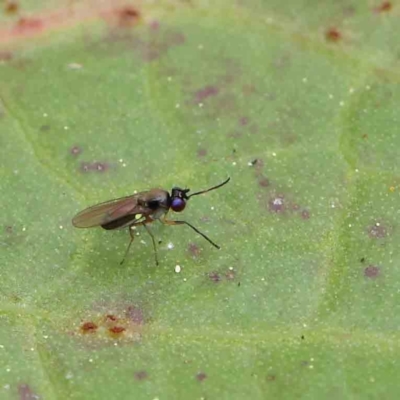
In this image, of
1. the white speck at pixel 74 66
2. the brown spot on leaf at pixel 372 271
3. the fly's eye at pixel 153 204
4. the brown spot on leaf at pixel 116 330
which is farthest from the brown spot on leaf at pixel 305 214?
the white speck at pixel 74 66

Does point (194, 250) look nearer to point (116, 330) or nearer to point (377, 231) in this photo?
point (116, 330)

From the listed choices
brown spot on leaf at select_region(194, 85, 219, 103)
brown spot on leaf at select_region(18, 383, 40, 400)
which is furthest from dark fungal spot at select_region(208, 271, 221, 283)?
brown spot on leaf at select_region(194, 85, 219, 103)

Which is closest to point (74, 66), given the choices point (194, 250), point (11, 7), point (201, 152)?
point (11, 7)

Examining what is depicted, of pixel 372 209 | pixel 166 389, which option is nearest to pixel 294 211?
pixel 372 209

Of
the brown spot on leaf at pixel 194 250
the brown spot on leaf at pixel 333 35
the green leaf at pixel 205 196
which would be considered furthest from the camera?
the brown spot on leaf at pixel 333 35

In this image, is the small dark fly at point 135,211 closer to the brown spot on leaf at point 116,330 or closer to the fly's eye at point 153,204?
the fly's eye at point 153,204

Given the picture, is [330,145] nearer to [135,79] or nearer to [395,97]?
[395,97]
